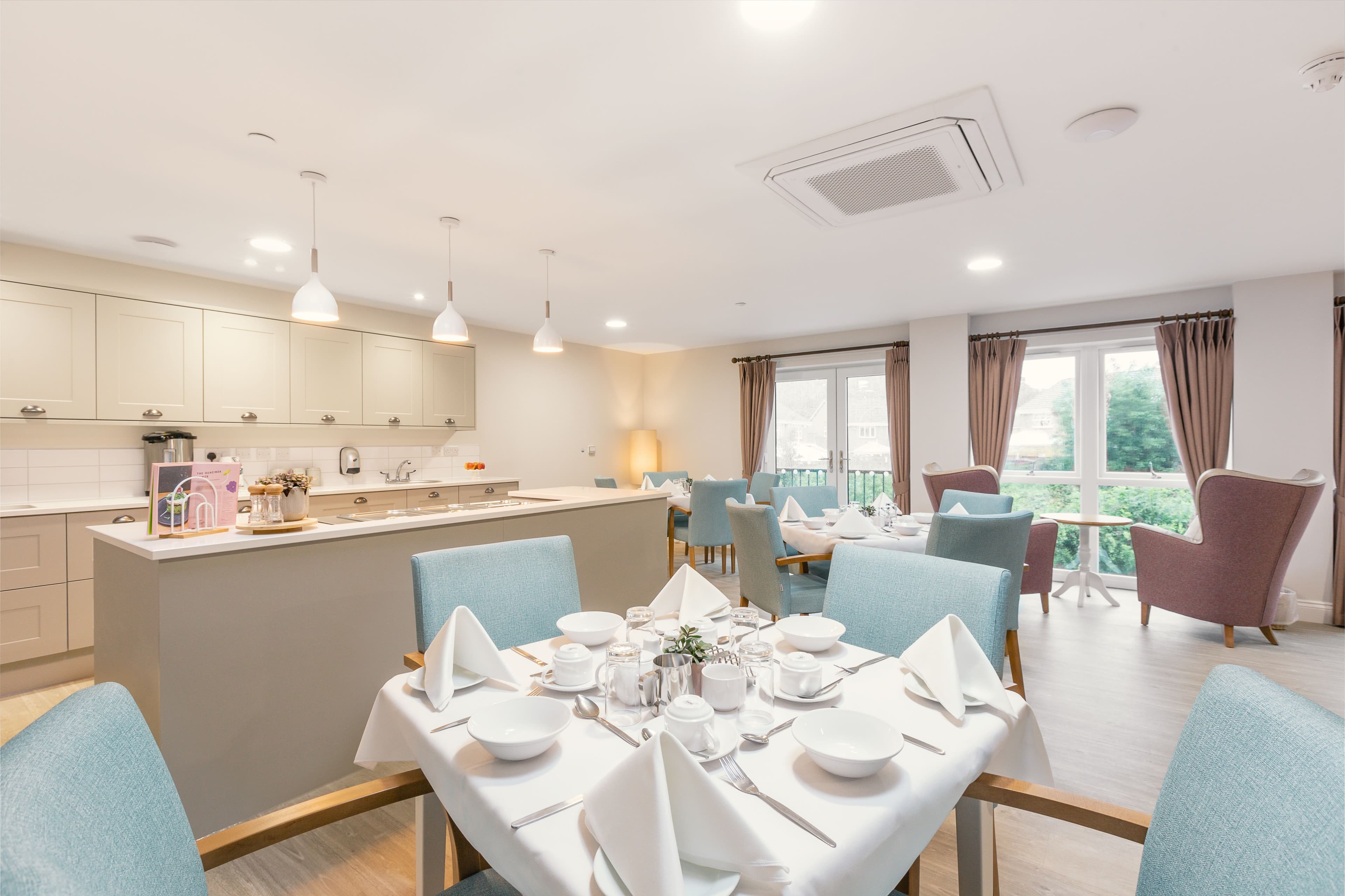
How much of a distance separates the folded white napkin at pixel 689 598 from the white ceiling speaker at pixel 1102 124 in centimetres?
208

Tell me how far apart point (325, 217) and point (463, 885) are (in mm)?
3040

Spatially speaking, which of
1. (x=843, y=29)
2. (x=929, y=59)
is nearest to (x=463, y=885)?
(x=843, y=29)

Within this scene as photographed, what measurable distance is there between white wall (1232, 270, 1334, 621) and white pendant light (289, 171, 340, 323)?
229 inches

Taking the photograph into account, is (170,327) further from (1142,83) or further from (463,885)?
(1142,83)

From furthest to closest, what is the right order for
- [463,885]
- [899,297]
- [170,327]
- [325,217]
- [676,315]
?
[676,315]
[899,297]
[170,327]
[325,217]
[463,885]

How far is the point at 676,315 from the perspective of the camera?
17.5ft

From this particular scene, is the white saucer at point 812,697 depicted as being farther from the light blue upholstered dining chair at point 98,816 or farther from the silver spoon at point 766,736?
the light blue upholstered dining chair at point 98,816

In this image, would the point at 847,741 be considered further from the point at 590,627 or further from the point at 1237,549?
the point at 1237,549

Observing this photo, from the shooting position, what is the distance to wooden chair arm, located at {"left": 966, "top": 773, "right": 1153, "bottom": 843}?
0.94 metres

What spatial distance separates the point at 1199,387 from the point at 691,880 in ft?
18.2

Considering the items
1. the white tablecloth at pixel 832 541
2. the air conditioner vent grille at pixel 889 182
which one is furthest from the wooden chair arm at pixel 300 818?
the air conditioner vent grille at pixel 889 182

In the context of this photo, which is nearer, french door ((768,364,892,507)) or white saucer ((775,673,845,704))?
white saucer ((775,673,845,704))

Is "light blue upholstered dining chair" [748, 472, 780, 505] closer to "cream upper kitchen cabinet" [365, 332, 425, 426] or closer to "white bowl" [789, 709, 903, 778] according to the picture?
"cream upper kitchen cabinet" [365, 332, 425, 426]

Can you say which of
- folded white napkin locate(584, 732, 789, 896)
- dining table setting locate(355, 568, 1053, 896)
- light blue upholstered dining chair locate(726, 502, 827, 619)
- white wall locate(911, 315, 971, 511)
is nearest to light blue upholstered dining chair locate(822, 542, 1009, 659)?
dining table setting locate(355, 568, 1053, 896)
